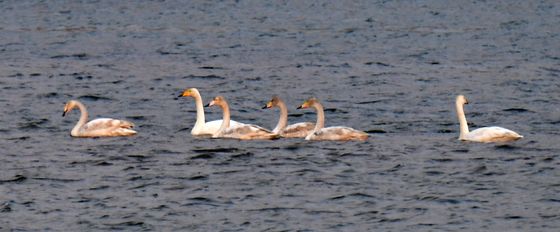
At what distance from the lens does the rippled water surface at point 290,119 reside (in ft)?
54.3

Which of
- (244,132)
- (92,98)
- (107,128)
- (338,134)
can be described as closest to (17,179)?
(107,128)

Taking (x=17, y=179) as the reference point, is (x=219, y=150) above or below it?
below

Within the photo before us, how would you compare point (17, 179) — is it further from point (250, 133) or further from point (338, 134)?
point (338, 134)

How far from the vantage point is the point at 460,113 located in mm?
21781

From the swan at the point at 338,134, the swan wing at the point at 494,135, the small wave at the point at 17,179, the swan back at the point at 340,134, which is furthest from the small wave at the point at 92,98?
the small wave at the point at 17,179

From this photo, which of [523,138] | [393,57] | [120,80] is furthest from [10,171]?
[393,57]

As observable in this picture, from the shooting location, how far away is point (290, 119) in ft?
80.6

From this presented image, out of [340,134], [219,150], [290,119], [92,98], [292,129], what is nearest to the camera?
[219,150]

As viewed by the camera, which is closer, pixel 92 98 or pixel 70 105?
pixel 70 105

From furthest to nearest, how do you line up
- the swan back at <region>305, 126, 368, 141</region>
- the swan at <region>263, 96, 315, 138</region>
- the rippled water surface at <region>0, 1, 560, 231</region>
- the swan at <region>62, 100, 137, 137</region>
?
the swan at <region>263, 96, 315, 138</region>
the swan at <region>62, 100, 137, 137</region>
the swan back at <region>305, 126, 368, 141</region>
the rippled water surface at <region>0, 1, 560, 231</region>

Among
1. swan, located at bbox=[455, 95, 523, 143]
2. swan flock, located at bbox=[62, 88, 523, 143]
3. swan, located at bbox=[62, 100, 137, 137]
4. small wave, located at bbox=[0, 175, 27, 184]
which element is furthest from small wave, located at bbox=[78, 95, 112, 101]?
small wave, located at bbox=[0, 175, 27, 184]

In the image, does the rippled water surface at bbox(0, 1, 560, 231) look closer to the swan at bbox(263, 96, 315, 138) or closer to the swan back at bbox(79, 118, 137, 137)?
the swan back at bbox(79, 118, 137, 137)

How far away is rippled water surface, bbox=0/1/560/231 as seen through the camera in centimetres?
1656

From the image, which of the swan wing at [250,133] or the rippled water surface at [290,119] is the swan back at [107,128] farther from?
the swan wing at [250,133]
